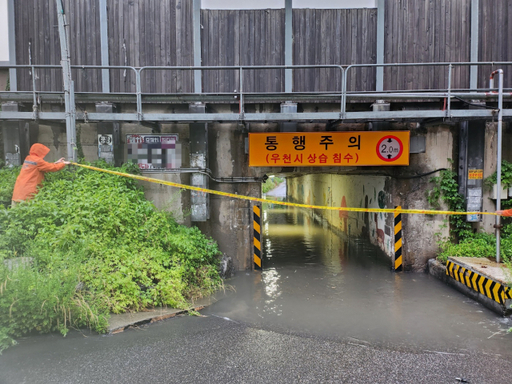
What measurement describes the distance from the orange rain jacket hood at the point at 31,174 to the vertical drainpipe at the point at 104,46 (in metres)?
2.55

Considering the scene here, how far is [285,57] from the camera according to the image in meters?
9.04

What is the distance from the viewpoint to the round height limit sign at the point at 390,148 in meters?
8.91

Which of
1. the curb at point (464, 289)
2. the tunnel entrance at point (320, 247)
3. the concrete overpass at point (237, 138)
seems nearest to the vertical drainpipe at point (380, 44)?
the concrete overpass at point (237, 138)

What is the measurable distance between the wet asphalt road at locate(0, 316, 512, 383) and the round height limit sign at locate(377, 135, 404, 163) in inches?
193

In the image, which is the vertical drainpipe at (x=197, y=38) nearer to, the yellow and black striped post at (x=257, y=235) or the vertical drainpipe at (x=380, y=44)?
the yellow and black striped post at (x=257, y=235)

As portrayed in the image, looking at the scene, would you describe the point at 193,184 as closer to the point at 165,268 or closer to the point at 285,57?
the point at 165,268

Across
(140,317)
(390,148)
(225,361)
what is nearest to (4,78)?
(140,317)

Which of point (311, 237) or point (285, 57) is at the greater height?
point (285, 57)

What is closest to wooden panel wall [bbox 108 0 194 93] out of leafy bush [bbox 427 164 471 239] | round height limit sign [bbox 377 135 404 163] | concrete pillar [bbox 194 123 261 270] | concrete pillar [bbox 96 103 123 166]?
concrete pillar [bbox 96 103 123 166]

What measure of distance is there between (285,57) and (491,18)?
5080 millimetres

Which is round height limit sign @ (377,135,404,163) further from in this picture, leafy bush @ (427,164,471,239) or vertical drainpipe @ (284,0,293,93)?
vertical drainpipe @ (284,0,293,93)

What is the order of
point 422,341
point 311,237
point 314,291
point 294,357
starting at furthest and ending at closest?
point 311,237 < point 314,291 < point 422,341 < point 294,357

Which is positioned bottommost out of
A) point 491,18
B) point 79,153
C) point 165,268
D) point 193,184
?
point 165,268

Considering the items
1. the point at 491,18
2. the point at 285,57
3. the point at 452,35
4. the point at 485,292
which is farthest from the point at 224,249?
the point at 491,18
